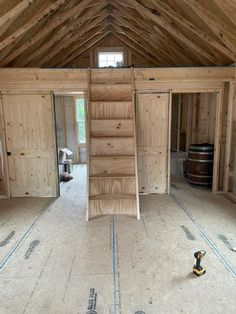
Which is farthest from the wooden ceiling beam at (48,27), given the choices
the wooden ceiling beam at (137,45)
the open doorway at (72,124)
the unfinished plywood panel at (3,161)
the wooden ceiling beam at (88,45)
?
the open doorway at (72,124)

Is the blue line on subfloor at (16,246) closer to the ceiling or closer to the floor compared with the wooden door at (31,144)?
closer to the floor

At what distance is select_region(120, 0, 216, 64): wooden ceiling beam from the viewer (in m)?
3.87

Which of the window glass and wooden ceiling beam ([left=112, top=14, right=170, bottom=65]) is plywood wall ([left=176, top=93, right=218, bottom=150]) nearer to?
wooden ceiling beam ([left=112, top=14, right=170, bottom=65])

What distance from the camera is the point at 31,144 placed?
14.5ft

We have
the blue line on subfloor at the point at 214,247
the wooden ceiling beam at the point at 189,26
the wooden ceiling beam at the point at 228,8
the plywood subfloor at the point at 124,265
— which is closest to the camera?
the plywood subfloor at the point at 124,265

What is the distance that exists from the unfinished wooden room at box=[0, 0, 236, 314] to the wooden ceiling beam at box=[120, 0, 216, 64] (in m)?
0.02

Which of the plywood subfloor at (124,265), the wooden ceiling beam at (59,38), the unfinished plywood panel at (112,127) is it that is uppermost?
the wooden ceiling beam at (59,38)

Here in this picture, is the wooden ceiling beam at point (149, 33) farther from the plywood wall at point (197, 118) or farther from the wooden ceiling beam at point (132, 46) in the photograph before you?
the plywood wall at point (197, 118)

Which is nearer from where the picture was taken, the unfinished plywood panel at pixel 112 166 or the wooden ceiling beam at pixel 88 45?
the unfinished plywood panel at pixel 112 166

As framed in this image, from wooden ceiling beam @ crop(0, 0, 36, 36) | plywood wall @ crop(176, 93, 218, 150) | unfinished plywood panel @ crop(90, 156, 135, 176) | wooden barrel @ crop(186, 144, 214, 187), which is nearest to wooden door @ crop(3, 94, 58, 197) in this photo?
unfinished plywood panel @ crop(90, 156, 135, 176)

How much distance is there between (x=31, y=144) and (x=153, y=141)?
232cm

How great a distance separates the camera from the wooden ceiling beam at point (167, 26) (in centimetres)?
387

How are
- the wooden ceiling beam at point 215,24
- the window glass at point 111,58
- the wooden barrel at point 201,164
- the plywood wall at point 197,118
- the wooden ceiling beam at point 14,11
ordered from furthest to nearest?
the window glass at point 111,58
the plywood wall at point 197,118
the wooden barrel at point 201,164
the wooden ceiling beam at point 215,24
the wooden ceiling beam at point 14,11

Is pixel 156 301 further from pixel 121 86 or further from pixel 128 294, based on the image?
pixel 121 86
